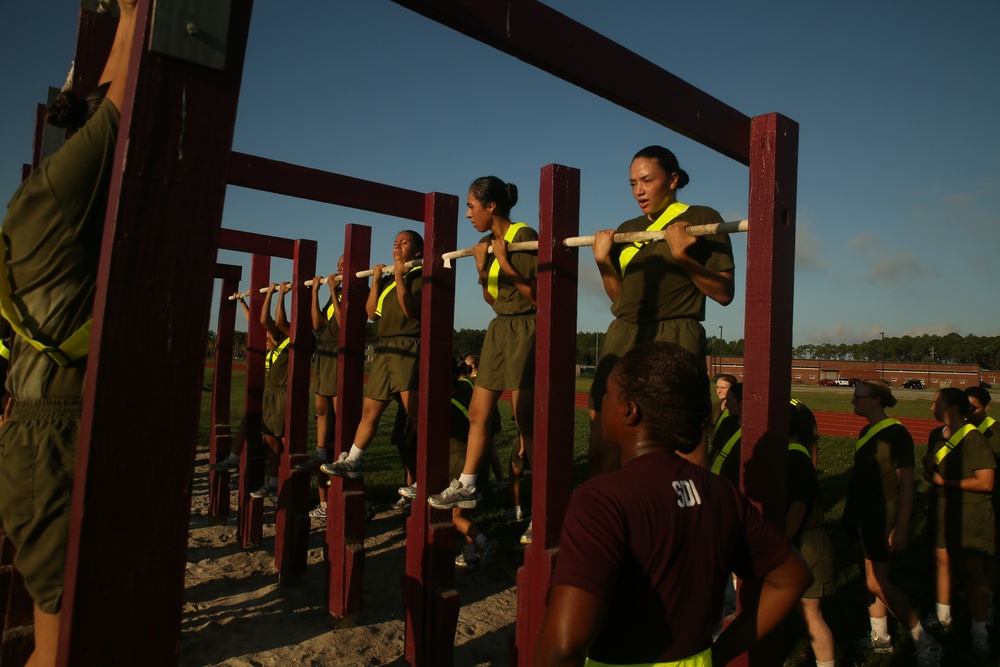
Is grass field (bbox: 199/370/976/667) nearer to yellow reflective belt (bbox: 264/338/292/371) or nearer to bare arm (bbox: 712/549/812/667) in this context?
bare arm (bbox: 712/549/812/667)

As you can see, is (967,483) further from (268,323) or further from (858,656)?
(268,323)

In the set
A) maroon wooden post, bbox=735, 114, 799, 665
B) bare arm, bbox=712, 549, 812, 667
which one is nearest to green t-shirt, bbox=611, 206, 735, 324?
maroon wooden post, bbox=735, 114, 799, 665

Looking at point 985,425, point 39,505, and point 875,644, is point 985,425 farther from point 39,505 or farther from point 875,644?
point 39,505

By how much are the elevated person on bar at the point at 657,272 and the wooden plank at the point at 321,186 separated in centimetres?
204

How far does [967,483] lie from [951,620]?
39.1 inches

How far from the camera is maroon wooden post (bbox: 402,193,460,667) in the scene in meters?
3.68

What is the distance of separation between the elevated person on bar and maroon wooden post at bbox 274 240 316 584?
3.00 metres

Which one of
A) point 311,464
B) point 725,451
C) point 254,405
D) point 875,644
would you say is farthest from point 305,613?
point 875,644

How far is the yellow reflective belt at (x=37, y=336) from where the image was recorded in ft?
5.46

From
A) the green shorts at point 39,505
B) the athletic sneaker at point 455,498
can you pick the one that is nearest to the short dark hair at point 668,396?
the green shorts at point 39,505

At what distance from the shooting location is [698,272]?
278 centimetres

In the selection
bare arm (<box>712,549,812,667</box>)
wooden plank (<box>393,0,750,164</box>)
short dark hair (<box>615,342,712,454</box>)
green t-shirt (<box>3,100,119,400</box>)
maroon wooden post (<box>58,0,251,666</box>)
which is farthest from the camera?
wooden plank (<box>393,0,750,164</box>)

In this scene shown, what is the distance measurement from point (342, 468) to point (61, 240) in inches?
132

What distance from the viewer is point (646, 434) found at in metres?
1.65
